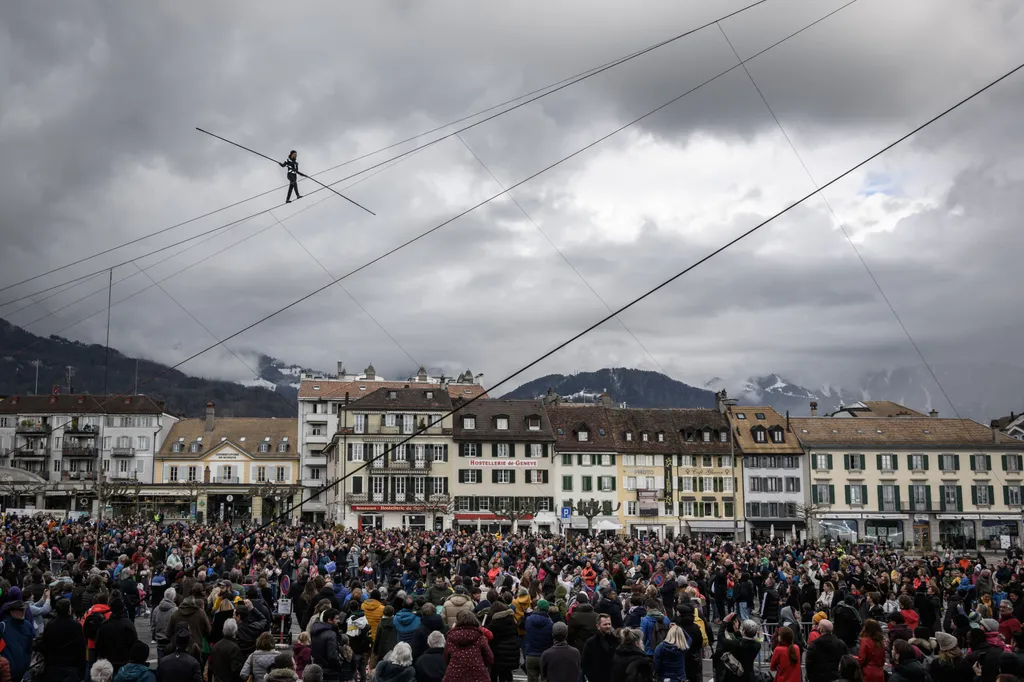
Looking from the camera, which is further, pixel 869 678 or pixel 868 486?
pixel 868 486

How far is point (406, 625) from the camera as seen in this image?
13461mm

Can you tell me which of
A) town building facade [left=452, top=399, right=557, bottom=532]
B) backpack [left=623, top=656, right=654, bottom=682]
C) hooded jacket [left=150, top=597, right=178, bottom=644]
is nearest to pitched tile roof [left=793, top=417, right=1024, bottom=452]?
town building facade [left=452, top=399, right=557, bottom=532]

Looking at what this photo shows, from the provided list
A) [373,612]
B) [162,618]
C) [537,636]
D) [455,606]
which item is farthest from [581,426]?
[455,606]

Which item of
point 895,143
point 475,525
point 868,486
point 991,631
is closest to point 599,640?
point 991,631

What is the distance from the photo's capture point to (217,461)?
303 ft

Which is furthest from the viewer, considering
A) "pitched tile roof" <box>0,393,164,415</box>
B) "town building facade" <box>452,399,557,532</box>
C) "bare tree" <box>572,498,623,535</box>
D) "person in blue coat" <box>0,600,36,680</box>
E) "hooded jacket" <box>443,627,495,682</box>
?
"pitched tile roof" <box>0,393,164,415</box>

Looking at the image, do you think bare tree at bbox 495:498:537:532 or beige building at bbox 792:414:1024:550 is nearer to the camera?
bare tree at bbox 495:498:537:532

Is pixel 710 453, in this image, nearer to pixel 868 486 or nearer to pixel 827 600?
pixel 868 486

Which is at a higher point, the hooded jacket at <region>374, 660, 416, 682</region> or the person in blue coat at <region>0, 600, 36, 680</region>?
the person in blue coat at <region>0, 600, 36, 680</region>

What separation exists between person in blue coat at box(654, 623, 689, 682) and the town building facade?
63.8m

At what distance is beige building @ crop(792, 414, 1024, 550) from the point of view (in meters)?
76.9

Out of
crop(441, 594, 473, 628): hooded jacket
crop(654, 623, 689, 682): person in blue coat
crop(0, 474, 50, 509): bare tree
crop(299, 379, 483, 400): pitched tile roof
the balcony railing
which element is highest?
crop(299, 379, 483, 400): pitched tile roof

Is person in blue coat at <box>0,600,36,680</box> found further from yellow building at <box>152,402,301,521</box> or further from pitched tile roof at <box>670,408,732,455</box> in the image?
yellow building at <box>152,402,301,521</box>

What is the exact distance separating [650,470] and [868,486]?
56.2 feet
